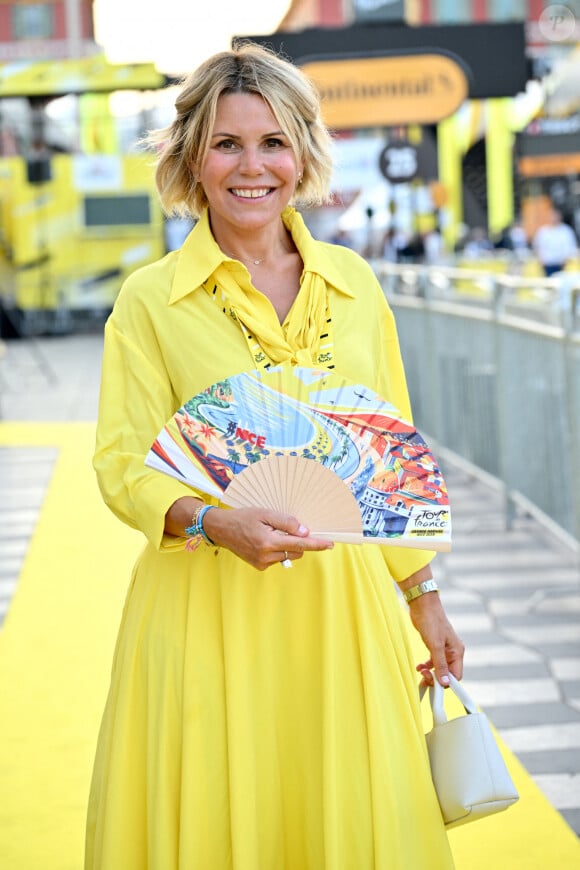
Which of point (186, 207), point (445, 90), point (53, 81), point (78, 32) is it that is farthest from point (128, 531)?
point (78, 32)

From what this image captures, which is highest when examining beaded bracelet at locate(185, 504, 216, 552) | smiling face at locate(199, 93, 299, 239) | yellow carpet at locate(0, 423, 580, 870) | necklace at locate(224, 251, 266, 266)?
smiling face at locate(199, 93, 299, 239)

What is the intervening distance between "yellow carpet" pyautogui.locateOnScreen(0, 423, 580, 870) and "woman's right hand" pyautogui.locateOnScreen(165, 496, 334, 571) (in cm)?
58

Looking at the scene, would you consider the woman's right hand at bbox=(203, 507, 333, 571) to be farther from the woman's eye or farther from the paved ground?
the paved ground

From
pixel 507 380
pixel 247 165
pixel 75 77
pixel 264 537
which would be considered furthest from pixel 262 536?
pixel 75 77

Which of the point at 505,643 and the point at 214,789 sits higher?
the point at 214,789

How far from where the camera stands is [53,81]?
19.4m

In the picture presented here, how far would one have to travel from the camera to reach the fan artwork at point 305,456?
91.4 inches

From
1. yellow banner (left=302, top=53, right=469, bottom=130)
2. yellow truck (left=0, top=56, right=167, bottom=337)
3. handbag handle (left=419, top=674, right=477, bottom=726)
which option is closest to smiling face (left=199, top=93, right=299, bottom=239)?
handbag handle (left=419, top=674, right=477, bottom=726)

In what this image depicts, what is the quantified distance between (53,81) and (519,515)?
13.2m

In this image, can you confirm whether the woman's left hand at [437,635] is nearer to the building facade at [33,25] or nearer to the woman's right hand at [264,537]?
the woman's right hand at [264,537]

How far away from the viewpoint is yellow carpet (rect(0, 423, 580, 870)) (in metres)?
3.73

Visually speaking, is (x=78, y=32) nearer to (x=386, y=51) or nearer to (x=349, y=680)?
(x=386, y=51)

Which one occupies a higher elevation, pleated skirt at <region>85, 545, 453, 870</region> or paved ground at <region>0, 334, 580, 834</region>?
pleated skirt at <region>85, 545, 453, 870</region>

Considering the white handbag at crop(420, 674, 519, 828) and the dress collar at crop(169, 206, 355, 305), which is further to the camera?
the dress collar at crop(169, 206, 355, 305)
